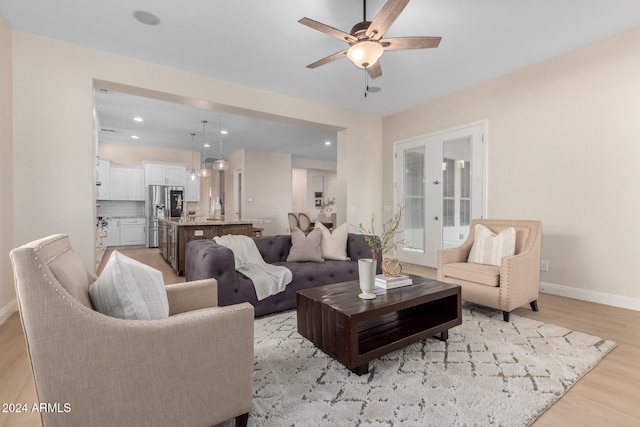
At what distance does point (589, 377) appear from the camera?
6.18 ft

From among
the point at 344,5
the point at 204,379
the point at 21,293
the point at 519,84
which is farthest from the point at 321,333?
the point at 519,84

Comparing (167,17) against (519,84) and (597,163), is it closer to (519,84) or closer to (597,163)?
(519,84)

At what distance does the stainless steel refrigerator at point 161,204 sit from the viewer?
825cm

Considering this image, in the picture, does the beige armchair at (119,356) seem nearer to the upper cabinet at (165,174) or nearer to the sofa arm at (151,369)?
the sofa arm at (151,369)

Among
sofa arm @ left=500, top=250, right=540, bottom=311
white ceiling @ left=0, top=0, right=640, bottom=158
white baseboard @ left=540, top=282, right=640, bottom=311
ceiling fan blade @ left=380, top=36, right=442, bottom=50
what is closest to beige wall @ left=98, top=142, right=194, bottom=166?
white ceiling @ left=0, top=0, right=640, bottom=158

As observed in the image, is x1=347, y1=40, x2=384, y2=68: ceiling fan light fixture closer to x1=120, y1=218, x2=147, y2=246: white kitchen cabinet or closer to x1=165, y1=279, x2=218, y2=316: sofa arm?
x1=165, y1=279, x2=218, y2=316: sofa arm

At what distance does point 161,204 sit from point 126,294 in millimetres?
8011

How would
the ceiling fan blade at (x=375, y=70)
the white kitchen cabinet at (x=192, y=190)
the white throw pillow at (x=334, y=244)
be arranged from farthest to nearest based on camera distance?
the white kitchen cabinet at (x=192, y=190), the white throw pillow at (x=334, y=244), the ceiling fan blade at (x=375, y=70)

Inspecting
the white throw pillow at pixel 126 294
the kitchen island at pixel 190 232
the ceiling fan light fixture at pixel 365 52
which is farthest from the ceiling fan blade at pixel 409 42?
the kitchen island at pixel 190 232

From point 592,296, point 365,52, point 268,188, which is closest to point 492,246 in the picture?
point 592,296

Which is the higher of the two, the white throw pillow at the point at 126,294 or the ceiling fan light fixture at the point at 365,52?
the ceiling fan light fixture at the point at 365,52

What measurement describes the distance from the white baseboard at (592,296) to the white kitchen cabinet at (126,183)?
922 cm

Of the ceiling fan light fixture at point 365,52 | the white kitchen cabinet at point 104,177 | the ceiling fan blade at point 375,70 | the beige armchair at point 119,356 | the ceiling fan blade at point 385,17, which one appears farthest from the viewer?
the white kitchen cabinet at point 104,177

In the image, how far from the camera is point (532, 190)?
393cm
